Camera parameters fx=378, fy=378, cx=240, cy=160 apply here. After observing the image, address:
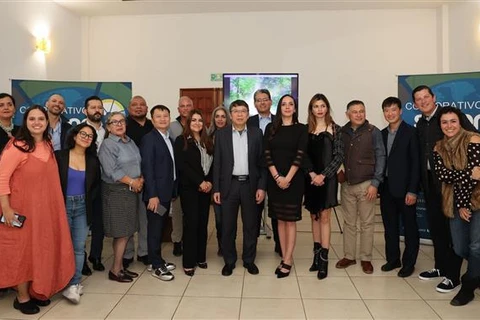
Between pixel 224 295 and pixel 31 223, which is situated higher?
pixel 31 223

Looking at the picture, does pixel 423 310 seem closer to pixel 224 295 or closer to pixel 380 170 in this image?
pixel 380 170

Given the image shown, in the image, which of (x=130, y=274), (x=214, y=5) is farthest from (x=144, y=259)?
(x=214, y=5)

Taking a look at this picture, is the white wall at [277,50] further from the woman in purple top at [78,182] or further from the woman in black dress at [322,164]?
the woman in purple top at [78,182]

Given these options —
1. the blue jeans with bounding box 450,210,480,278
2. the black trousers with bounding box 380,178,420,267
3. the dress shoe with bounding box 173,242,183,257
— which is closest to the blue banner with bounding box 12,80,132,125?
the dress shoe with bounding box 173,242,183,257

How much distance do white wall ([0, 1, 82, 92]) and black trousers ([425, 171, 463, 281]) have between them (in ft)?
17.9

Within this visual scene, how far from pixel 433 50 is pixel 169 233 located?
5.79 meters

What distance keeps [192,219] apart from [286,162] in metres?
0.99

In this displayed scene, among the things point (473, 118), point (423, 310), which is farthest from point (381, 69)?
point (423, 310)

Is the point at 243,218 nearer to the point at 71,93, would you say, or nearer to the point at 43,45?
the point at 71,93

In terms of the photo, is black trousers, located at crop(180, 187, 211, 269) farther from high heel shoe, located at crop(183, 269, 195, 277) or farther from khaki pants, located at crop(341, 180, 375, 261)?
khaki pants, located at crop(341, 180, 375, 261)

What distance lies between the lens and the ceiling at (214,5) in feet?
21.2

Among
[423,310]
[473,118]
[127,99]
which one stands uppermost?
[127,99]

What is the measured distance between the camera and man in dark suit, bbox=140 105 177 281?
3.20 metres

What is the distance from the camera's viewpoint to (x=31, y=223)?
2.57 m
